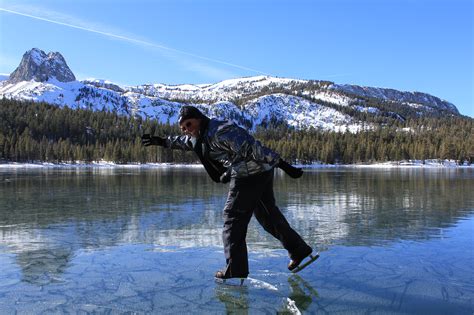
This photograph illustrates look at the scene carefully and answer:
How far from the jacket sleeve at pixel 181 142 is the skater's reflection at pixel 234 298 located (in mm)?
2074

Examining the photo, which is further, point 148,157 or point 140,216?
point 148,157

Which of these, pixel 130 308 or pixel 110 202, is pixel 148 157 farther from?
pixel 130 308

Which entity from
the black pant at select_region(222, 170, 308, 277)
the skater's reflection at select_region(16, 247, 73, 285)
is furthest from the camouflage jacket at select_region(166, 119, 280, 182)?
the skater's reflection at select_region(16, 247, 73, 285)

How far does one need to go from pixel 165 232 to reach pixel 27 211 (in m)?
6.70

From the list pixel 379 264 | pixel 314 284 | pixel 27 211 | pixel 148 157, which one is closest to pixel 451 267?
pixel 379 264

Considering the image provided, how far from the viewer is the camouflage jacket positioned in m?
5.46

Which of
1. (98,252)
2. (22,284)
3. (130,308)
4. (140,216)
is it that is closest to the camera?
(130,308)

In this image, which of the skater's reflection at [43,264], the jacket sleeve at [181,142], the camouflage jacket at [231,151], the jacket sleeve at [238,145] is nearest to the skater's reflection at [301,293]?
the camouflage jacket at [231,151]

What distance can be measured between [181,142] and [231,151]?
1233 mm

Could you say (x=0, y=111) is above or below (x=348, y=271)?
above

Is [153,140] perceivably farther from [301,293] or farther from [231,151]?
[301,293]

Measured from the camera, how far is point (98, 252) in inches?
314

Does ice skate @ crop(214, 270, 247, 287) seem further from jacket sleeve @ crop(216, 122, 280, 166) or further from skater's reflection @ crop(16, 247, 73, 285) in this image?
skater's reflection @ crop(16, 247, 73, 285)

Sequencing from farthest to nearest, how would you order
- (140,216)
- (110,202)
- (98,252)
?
(110,202), (140,216), (98,252)
